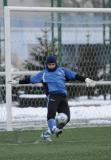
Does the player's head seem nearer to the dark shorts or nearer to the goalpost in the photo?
the dark shorts

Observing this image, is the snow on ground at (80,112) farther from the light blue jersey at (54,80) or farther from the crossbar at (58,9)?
the light blue jersey at (54,80)

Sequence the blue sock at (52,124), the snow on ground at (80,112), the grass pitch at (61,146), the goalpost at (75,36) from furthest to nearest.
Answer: the goalpost at (75,36)
the snow on ground at (80,112)
the blue sock at (52,124)
the grass pitch at (61,146)

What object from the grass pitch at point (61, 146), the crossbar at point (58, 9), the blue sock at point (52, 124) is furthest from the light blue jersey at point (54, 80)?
the crossbar at point (58, 9)

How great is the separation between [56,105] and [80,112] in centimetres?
455

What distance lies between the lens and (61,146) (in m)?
12.6

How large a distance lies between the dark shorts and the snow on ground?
3341mm

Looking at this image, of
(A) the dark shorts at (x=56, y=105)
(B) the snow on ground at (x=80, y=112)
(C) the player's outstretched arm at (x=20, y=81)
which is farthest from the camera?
(B) the snow on ground at (x=80, y=112)

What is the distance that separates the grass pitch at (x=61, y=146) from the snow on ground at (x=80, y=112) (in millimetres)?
1490

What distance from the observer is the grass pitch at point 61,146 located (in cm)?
1109

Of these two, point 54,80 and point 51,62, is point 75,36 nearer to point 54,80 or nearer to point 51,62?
point 54,80

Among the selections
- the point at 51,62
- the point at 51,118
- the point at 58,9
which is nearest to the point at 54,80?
the point at 51,62

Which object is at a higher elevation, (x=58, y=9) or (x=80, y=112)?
(x=58, y=9)

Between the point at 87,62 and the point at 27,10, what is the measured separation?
2296 millimetres

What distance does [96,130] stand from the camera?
1630cm
